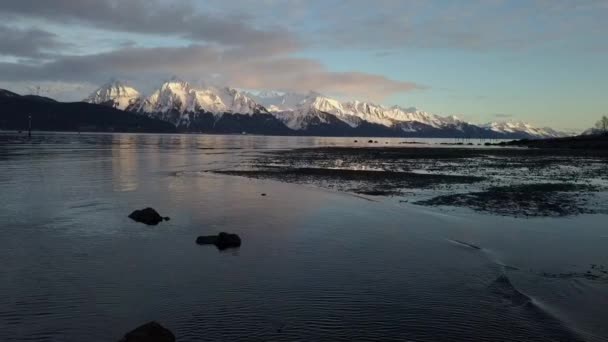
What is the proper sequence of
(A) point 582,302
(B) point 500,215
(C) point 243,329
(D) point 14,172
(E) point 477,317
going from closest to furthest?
(C) point 243,329 < (E) point 477,317 < (A) point 582,302 < (B) point 500,215 < (D) point 14,172

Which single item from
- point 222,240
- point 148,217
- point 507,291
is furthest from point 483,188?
point 148,217

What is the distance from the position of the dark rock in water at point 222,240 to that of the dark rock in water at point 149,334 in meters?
9.60

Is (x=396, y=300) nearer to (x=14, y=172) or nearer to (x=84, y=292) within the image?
(x=84, y=292)

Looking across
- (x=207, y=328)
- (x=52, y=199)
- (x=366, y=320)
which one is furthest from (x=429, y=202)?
(x=52, y=199)

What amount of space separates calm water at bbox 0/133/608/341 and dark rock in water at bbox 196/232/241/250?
698 millimetres

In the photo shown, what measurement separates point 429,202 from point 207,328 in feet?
82.8

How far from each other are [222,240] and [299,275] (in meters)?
5.42

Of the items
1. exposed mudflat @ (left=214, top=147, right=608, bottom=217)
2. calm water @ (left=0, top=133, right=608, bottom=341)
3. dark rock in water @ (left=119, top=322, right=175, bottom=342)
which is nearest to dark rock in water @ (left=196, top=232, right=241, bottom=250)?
calm water @ (left=0, top=133, right=608, bottom=341)

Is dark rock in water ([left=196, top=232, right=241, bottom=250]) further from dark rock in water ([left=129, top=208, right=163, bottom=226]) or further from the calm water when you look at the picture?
dark rock in water ([left=129, top=208, right=163, bottom=226])

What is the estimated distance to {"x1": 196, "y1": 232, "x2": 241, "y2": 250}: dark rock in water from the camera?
69.4 ft

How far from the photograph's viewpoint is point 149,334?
1098 centimetres

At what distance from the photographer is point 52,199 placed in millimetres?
34281

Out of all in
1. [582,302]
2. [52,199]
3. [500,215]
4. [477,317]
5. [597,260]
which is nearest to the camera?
[477,317]

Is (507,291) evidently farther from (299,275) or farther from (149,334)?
(149,334)
